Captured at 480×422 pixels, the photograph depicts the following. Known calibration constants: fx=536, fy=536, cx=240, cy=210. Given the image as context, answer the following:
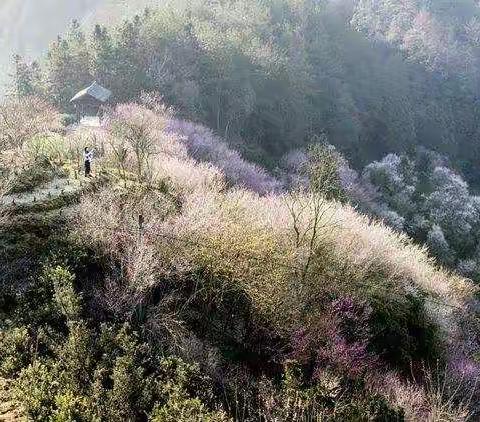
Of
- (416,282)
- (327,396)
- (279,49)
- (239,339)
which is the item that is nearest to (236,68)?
(279,49)

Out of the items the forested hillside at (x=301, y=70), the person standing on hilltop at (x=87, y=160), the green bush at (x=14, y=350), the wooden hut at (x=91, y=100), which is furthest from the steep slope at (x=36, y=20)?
the green bush at (x=14, y=350)

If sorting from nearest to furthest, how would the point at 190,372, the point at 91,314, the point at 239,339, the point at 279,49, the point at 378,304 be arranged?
the point at 190,372
the point at 91,314
the point at 239,339
the point at 378,304
the point at 279,49

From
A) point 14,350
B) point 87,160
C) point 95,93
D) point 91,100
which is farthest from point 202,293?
point 91,100

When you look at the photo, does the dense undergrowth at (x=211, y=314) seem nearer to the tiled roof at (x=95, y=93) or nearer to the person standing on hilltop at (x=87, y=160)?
the person standing on hilltop at (x=87, y=160)

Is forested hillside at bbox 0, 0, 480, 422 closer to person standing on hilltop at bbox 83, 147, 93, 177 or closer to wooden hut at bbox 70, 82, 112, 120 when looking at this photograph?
person standing on hilltop at bbox 83, 147, 93, 177

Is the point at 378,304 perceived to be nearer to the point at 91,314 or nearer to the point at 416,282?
the point at 416,282

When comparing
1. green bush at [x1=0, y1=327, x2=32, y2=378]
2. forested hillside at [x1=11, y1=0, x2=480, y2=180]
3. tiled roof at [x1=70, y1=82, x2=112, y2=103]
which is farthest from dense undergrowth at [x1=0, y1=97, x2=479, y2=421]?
forested hillside at [x1=11, y1=0, x2=480, y2=180]
